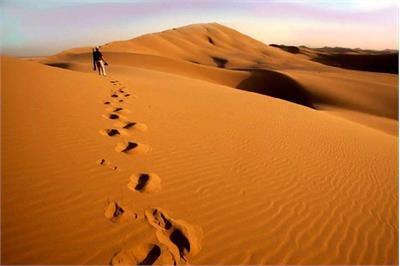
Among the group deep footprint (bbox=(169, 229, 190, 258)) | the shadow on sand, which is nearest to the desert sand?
deep footprint (bbox=(169, 229, 190, 258))

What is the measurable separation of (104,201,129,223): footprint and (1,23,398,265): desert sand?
0.02 metres

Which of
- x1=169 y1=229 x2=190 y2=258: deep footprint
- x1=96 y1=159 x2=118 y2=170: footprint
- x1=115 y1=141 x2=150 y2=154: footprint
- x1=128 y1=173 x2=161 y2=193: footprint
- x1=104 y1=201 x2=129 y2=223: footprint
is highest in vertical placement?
x1=115 y1=141 x2=150 y2=154: footprint

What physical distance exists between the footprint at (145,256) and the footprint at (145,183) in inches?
39.2

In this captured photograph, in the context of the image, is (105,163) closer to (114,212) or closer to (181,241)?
(114,212)

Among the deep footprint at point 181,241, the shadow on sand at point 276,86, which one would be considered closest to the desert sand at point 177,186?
the deep footprint at point 181,241

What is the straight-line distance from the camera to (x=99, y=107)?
7.24 meters

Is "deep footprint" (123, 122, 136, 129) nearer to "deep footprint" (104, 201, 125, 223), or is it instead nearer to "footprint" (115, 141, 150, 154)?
"footprint" (115, 141, 150, 154)

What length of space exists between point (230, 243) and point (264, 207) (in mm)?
956

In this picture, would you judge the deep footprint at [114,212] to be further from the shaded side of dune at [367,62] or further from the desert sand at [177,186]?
the shaded side of dune at [367,62]

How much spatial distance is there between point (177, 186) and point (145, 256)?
1352 millimetres

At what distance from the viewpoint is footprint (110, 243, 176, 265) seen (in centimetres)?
280

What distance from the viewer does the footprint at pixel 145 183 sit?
389cm

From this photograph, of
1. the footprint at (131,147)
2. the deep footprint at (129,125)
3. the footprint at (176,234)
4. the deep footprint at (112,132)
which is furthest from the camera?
the deep footprint at (129,125)

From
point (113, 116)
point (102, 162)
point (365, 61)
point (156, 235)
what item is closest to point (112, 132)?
point (113, 116)
